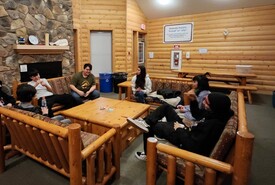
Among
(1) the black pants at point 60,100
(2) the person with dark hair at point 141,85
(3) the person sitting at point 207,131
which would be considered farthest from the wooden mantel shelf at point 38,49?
(3) the person sitting at point 207,131

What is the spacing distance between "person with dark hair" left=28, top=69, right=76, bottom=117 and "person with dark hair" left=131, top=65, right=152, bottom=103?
1262mm

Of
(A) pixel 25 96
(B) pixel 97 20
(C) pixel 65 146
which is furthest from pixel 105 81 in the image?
(C) pixel 65 146

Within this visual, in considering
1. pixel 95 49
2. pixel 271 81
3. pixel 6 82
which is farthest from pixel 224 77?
pixel 6 82

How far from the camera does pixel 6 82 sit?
3758mm

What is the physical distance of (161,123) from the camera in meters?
2.15

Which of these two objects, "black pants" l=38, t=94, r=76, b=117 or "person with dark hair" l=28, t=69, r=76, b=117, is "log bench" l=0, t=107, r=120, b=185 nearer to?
"black pants" l=38, t=94, r=76, b=117

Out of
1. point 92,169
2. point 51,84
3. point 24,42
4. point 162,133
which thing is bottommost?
point 92,169

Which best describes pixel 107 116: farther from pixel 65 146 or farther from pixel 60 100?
pixel 60 100

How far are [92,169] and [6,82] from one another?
3.16m

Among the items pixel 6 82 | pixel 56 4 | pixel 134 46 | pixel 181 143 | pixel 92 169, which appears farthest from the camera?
pixel 134 46

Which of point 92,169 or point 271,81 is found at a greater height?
point 271,81

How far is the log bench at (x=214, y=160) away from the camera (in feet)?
3.86

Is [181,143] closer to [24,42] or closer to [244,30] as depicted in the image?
[24,42]

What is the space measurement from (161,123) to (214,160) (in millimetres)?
907
